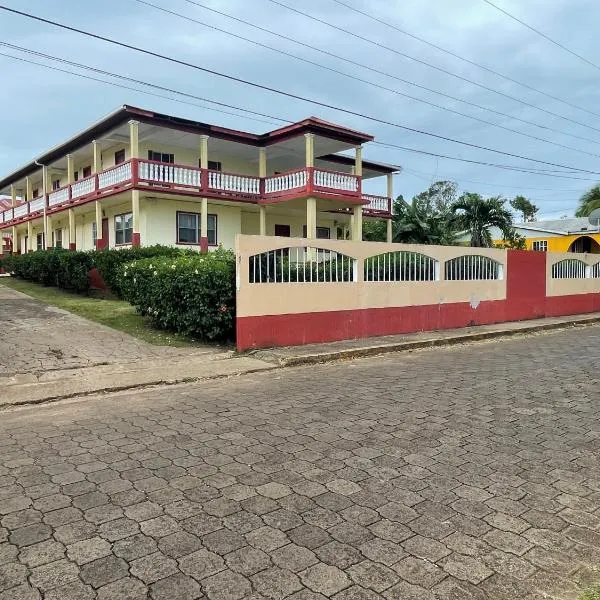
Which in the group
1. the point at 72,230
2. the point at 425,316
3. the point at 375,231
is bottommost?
the point at 425,316

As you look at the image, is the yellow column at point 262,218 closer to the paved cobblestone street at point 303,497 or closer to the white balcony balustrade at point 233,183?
the white balcony balustrade at point 233,183

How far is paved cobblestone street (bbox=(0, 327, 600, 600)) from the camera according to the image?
8.55ft

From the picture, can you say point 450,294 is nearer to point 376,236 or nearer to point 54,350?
point 54,350

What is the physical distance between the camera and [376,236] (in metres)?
29.7

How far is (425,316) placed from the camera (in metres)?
12.9

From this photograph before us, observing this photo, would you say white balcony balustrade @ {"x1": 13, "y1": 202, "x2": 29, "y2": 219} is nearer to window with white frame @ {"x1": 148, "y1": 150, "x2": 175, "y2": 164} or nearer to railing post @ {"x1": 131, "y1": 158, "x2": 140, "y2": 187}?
window with white frame @ {"x1": 148, "y1": 150, "x2": 175, "y2": 164}

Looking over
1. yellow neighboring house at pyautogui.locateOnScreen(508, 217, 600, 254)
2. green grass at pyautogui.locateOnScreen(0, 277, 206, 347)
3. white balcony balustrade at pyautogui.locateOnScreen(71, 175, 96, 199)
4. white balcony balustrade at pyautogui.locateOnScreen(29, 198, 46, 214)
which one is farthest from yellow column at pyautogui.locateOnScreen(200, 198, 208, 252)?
yellow neighboring house at pyautogui.locateOnScreen(508, 217, 600, 254)

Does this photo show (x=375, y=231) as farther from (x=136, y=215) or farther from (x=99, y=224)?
(x=99, y=224)

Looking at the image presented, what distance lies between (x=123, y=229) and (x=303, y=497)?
2121 centimetres

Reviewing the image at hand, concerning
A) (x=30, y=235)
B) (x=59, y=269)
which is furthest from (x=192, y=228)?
(x=30, y=235)

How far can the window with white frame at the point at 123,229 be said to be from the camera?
22.3m

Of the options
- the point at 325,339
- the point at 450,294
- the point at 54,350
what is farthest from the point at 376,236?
the point at 54,350

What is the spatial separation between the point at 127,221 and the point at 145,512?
2075 centimetres

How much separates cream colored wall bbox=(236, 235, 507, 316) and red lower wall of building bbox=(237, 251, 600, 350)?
0.50 feet
